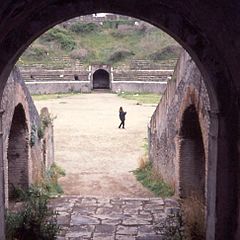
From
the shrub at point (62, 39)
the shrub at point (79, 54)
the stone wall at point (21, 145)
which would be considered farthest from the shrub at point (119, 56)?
the stone wall at point (21, 145)

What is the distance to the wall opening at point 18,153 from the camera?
12141 millimetres

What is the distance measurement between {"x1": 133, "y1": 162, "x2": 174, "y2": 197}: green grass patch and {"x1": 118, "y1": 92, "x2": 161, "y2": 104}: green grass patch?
19.7 metres

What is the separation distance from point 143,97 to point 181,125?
1121 inches

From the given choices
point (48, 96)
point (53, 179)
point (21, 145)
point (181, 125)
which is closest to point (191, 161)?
point (181, 125)

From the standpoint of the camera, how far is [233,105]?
7.41m

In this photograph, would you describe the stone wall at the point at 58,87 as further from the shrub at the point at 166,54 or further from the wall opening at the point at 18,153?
the wall opening at the point at 18,153

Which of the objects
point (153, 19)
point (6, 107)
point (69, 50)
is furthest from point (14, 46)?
point (69, 50)

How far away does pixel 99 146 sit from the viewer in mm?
21312

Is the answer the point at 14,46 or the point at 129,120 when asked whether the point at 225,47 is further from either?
the point at 129,120

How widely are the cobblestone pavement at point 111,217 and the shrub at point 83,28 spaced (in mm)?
52317

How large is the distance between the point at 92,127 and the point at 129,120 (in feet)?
9.79

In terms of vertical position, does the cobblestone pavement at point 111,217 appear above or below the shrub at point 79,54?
below

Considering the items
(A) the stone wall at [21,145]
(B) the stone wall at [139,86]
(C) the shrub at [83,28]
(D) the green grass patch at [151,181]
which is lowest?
(D) the green grass patch at [151,181]

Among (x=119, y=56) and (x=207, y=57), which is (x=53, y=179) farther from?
(x=119, y=56)
